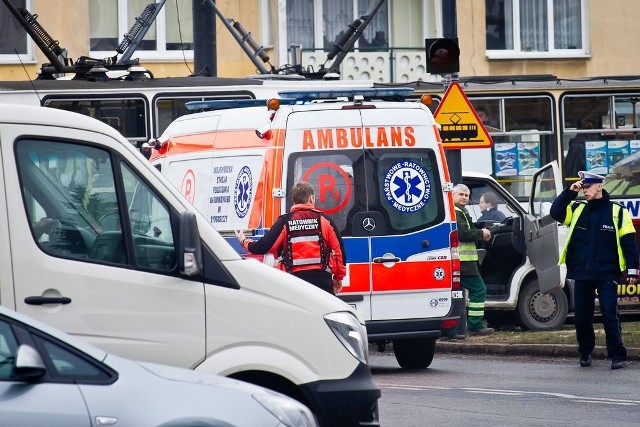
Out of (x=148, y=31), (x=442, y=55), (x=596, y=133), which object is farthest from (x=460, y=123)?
(x=148, y=31)

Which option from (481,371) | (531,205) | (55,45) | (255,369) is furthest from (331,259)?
(55,45)

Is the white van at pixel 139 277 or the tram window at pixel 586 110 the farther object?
the tram window at pixel 586 110

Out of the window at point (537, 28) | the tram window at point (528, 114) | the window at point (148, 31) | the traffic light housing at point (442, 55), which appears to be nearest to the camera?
the traffic light housing at point (442, 55)

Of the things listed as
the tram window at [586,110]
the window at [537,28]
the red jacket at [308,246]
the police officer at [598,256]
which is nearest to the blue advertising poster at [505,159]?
the tram window at [586,110]

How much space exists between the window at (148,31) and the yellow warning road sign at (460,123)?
15.9 meters

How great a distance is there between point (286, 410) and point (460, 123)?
11147 mm

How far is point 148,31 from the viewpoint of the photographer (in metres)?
33.4

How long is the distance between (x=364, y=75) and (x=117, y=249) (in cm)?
2590

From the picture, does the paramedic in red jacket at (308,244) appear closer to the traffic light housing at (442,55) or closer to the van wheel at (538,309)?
the traffic light housing at (442,55)

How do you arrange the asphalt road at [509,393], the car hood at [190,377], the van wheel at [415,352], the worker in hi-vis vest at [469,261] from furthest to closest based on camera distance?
1. the worker in hi-vis vest at [469,261]
2. the van wheel at [415,352]
3. the asphalt road at [509,393]
4. the car hood at [190,377]

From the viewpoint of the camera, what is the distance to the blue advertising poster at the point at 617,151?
22250 mm

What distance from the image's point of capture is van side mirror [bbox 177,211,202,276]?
7906 mm

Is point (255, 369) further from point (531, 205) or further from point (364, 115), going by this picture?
point (531, 205)

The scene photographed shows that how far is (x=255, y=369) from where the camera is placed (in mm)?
8102
